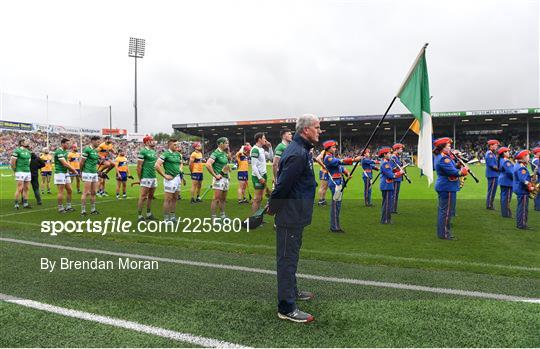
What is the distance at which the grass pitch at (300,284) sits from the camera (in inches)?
130

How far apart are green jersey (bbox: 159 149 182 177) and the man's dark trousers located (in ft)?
18.7

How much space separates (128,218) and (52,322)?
6.53 m

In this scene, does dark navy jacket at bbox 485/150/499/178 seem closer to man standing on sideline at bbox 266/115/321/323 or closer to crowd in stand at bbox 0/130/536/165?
man standing on sideline at bbox 266/115/321/323

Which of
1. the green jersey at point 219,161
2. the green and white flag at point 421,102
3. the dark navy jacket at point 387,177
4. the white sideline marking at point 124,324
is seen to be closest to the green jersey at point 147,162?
the green jersey at point 219,161

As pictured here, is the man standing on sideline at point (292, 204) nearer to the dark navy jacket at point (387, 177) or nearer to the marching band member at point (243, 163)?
the dark navy jacket at point (387, 177)

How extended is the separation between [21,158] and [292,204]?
Answer: 10425 mm

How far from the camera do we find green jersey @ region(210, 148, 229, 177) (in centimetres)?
884

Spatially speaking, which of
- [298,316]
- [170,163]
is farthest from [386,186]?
[298,316]

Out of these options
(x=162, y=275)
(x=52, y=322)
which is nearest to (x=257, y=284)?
(x=162, y=275)

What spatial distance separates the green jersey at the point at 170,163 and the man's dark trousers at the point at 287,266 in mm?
5690

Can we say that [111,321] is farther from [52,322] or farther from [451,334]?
[451,334]

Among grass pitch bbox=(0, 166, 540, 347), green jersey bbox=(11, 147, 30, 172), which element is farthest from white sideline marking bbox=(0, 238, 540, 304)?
green jersey bbox=(11, 147, 30, 172)

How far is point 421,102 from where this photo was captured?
19.9 ft

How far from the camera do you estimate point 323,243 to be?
7043 mm
